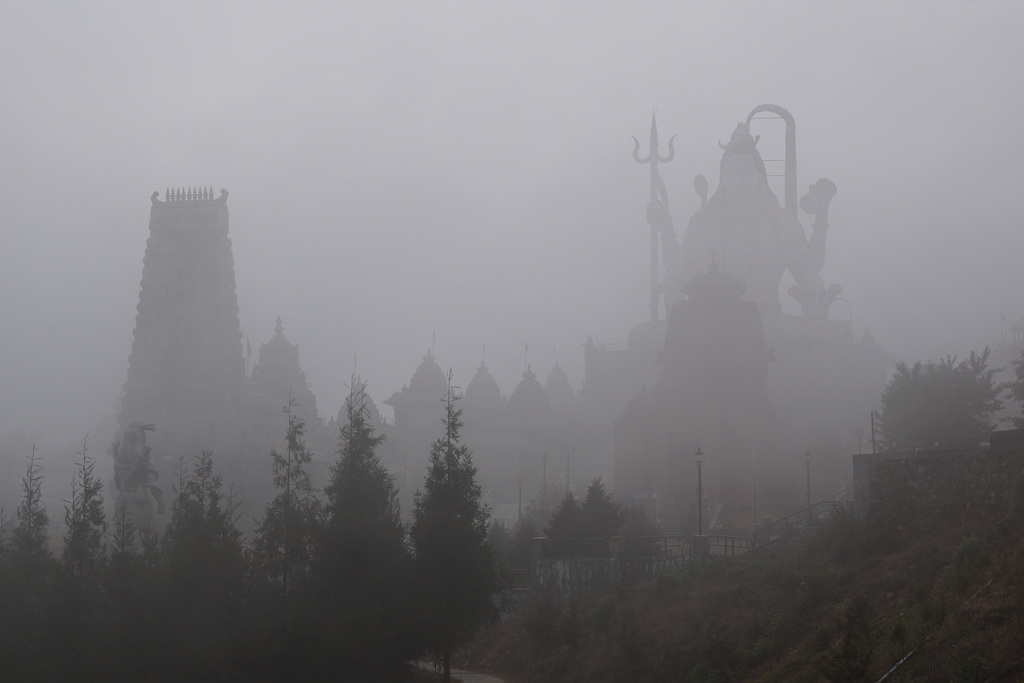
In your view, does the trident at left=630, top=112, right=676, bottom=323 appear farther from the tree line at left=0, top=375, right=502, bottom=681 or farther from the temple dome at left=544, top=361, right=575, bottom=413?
the tree line at left=0, top=375, right=502, bottom=681

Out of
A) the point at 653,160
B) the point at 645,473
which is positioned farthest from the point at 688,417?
the point at 653,160

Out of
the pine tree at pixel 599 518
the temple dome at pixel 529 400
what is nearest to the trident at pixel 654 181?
the temple dome at pixel 529 400

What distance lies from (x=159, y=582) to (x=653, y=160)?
246 feet

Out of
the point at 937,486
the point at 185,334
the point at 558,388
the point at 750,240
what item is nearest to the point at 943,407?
the point at 937,486

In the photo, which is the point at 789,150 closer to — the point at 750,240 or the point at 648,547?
the point at 750,240

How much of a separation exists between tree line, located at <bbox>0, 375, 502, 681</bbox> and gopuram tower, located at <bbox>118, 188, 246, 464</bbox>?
138 ft

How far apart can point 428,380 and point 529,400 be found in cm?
914

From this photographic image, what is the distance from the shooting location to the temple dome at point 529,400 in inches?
3356

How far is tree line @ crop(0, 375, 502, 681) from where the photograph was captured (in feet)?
71.9

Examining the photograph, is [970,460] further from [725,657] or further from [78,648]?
[78,648]

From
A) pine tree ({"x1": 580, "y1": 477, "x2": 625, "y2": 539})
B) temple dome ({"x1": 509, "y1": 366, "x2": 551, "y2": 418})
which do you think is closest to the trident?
temple dome ({"x1": 509, "y1": 366, "x2": 551, "y2": 418})

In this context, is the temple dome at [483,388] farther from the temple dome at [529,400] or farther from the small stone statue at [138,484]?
the small stone statue at [138,484]

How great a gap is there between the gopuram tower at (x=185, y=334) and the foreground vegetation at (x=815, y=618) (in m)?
42.1

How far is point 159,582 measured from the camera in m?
23.9
